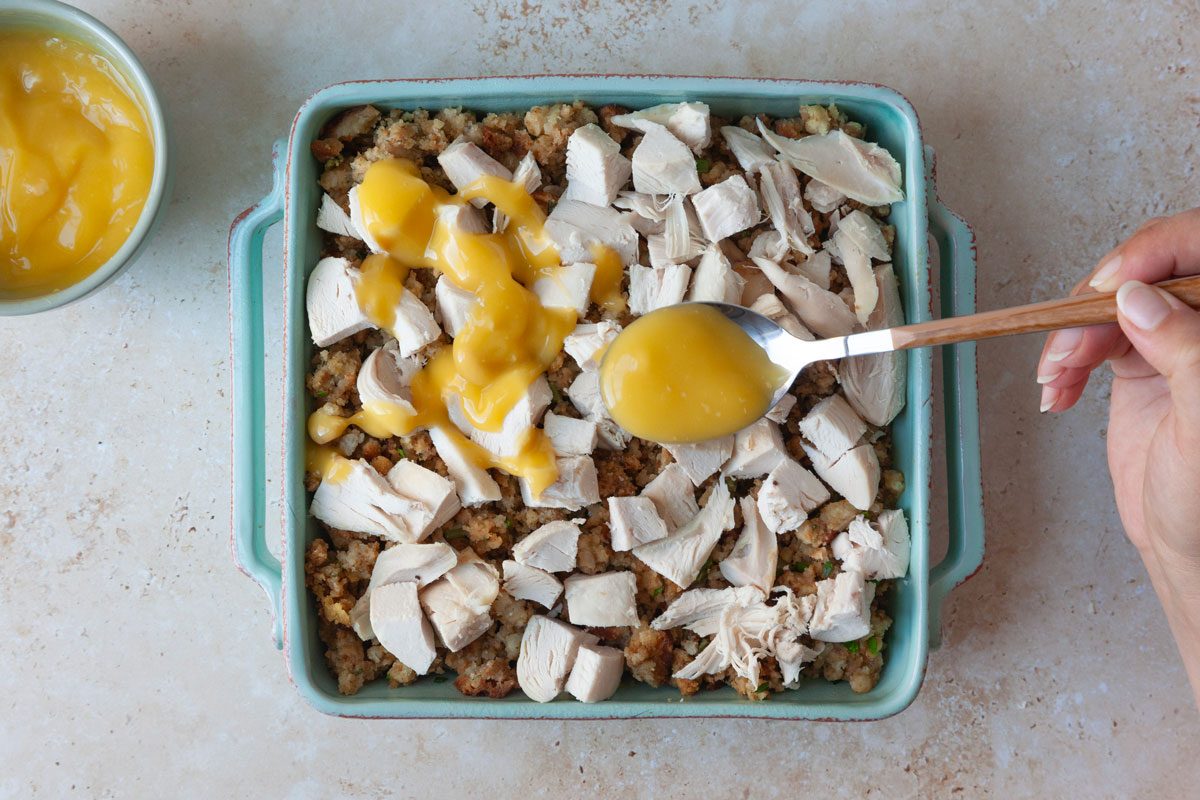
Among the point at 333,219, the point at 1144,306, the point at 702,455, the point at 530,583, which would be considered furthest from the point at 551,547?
the point at 1144,306

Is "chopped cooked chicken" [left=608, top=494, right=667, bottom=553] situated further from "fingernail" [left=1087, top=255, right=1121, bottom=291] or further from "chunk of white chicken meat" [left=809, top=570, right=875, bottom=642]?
"fingernail" [left=1087, top=255, right=1121, bottom=291]

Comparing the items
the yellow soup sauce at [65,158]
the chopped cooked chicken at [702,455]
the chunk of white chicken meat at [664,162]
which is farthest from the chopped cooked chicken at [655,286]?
the yellow soup sauce at [65,158]

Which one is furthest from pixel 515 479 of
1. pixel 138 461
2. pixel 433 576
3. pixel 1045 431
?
pixel 1045 431

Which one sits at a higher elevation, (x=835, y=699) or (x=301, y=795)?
(x=835, y=699)

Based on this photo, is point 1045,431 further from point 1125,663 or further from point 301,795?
point 301,795

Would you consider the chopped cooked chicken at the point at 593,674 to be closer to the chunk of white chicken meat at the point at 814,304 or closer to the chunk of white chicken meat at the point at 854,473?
the chunk of white chicken meat at the point at 854,473
